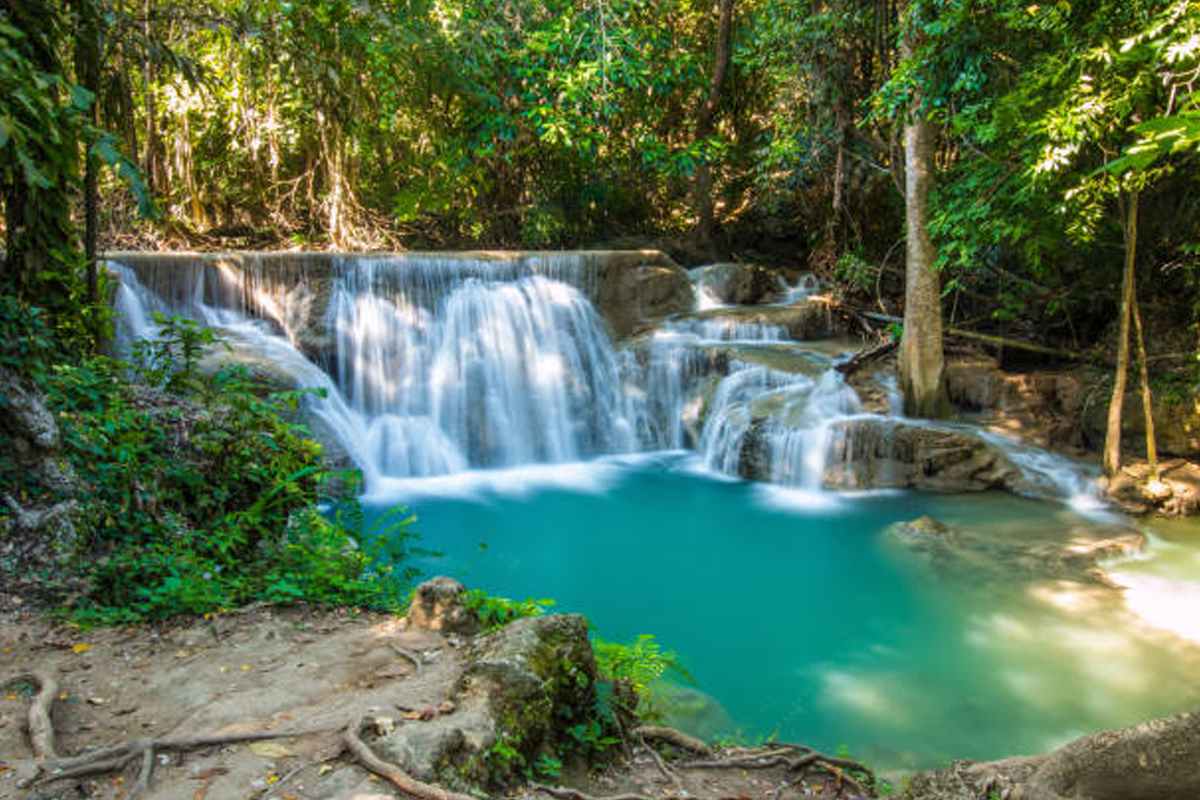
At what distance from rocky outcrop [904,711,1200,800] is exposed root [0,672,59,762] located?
3.18m

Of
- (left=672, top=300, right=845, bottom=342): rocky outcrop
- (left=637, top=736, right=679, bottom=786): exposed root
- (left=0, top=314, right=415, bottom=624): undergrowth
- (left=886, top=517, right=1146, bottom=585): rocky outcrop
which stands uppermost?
(left=672, top=300, right=845, bottom=342): rocky outcrop

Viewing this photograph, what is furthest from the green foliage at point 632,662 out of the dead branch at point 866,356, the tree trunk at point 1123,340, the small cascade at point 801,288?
the small cascade at point 801,288

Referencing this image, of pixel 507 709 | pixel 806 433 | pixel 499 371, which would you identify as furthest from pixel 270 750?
pixel 499 371

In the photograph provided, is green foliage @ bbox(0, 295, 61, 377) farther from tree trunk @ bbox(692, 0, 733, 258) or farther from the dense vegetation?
tree trunk @ bbox(692, 0, 733, 258)

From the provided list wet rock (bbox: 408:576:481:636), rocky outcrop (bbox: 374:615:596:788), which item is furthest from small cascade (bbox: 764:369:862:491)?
rocky outcrop (bbox: 374:615:596:788)

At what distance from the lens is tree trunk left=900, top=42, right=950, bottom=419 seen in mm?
9289

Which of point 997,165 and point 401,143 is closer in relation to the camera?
point 997,165

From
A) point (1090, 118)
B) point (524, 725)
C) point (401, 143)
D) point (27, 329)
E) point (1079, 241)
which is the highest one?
point (401, 143)

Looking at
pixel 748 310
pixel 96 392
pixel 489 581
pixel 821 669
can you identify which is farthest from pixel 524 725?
pixel 748 310

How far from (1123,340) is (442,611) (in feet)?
23.2

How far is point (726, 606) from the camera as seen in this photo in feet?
21.7

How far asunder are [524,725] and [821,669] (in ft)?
10.8

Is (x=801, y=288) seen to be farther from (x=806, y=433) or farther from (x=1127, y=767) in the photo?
(x=1127, y=767)

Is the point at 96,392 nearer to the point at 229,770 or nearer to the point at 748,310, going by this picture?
the point at 229,770
